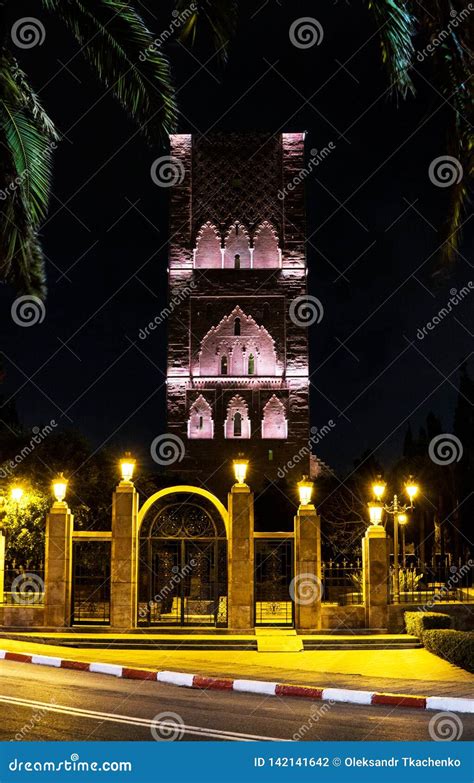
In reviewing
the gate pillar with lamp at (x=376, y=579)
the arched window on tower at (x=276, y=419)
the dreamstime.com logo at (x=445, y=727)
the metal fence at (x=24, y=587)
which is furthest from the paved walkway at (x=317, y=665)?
the arched window on tower at (x=276, y=419)

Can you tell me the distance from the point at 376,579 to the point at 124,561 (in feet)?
17.7

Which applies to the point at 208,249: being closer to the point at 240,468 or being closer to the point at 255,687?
the point at 240,468

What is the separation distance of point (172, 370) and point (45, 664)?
4604 cm

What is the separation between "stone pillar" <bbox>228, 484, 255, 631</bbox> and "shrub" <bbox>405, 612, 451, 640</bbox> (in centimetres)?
338

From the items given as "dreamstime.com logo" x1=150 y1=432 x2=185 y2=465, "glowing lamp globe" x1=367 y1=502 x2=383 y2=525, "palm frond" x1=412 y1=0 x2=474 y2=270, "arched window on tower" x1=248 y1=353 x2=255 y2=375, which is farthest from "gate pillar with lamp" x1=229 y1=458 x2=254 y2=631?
"arched window on tower" x1=248 y1=353 x2=255 y2=375

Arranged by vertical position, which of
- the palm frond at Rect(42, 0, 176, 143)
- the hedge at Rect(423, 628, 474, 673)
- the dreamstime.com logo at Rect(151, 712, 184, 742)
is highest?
the palm frond at Rect(42, 0, 176, 143)

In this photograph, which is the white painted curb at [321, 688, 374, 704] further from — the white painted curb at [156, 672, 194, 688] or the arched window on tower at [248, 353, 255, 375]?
the arched window on tower at [248, 353, 255, 375]

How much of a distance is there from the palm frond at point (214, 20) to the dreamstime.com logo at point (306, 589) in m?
14.0

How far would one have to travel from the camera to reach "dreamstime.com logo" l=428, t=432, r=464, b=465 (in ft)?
137

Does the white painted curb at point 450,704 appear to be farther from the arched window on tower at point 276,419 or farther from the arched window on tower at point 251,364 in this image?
the arched window on tower at point 251,364

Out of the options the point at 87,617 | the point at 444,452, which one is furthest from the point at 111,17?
the point at 444,452

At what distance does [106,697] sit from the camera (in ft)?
37.7

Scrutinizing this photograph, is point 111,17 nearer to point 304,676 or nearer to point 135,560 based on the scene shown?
point 304,676

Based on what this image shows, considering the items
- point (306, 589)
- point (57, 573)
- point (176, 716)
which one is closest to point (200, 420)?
point (57, 573)
